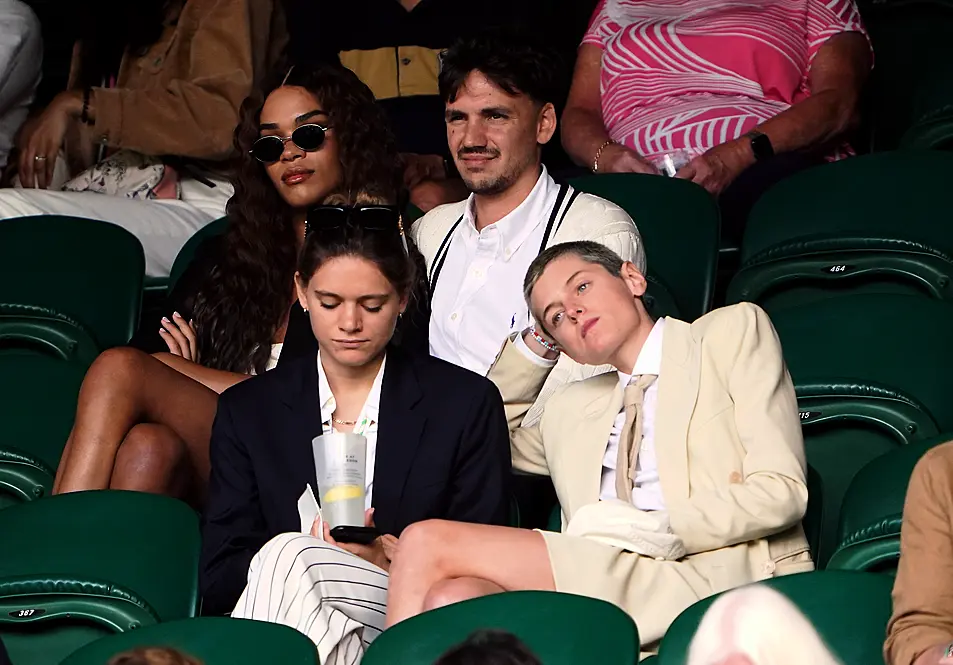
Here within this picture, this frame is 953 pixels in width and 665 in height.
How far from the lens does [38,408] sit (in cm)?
340

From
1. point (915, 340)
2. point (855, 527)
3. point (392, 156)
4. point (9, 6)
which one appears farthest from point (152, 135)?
point (855, 527)

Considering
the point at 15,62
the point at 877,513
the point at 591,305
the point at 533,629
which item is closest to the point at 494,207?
the point at 591,305

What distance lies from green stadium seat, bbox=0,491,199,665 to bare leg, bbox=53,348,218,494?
11.1 inches

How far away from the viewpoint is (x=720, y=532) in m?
2.60

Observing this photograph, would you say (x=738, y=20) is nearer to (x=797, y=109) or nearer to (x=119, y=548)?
(x=797, y=109)

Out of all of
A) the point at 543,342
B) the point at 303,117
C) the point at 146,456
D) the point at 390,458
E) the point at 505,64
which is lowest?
the point at 146,456

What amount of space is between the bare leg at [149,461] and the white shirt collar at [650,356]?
90 cm

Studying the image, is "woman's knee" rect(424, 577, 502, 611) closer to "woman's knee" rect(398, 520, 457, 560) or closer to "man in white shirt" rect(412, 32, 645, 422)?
"woman's knee" rect(398, 520, 457, 560)

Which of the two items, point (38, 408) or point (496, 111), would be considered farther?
point (496, 111)

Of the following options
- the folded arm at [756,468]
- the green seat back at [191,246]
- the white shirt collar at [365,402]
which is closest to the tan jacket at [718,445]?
the folded arm at [756,468]

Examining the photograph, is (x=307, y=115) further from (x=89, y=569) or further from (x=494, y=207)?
(x=89, y=569)

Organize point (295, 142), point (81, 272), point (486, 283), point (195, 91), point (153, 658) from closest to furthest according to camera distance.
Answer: point (153, 658)
point (486, 283)
point (295, 142)
point (81, 272)
point (195, 91)

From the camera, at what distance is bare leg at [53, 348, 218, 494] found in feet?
10.3

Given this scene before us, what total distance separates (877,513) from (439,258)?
54.2 inches
